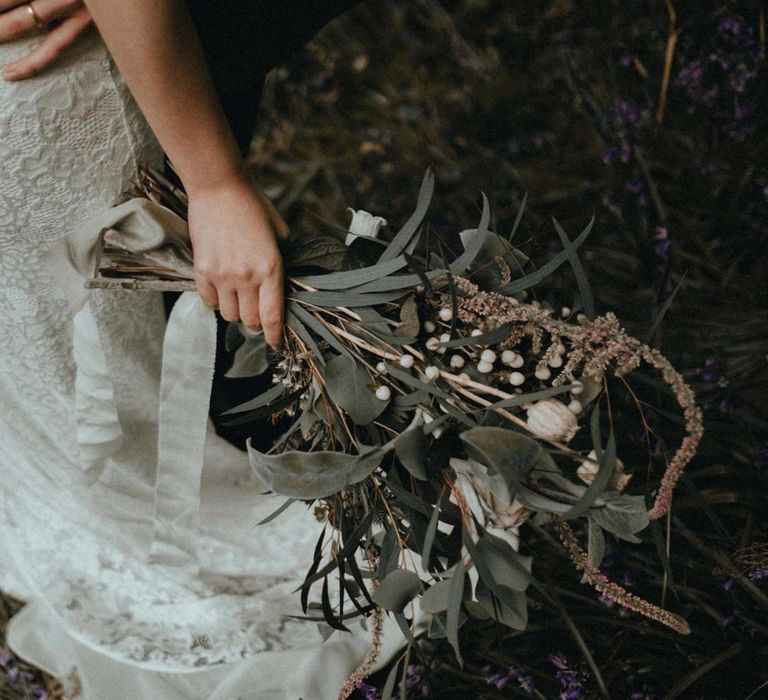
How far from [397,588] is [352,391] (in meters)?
0.19

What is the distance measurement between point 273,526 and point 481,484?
0.63m

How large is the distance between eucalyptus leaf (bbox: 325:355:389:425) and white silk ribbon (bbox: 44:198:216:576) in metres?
0.21

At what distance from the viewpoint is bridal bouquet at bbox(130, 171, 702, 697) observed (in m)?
0.61

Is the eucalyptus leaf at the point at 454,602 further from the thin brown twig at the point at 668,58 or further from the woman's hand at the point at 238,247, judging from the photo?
the thin brown twig at the point at 668,58

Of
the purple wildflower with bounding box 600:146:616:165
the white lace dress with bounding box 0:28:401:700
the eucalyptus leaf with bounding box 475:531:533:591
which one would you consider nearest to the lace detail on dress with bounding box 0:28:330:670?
the white lace dress with bounding box 0:28:401:700

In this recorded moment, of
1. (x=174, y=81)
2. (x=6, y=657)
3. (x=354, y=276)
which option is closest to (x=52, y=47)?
(x=174, y=81)

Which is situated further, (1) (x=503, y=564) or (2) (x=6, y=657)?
(2) (x=6, y=657)

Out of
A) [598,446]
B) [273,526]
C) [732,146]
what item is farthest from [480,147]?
[598,446]

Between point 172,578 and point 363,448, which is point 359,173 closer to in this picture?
point 172,578

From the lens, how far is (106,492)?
3.67 feet

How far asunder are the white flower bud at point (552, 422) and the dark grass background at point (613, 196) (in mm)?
Answer: 111

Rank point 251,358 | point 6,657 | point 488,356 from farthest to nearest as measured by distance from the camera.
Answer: point 6,657, point 251,358, point 488,356

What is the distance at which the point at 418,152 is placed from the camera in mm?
1977

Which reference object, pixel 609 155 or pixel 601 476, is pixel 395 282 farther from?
pixel 609 155
